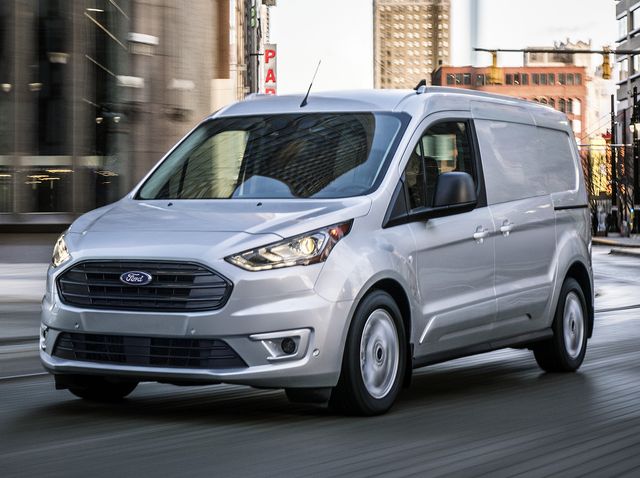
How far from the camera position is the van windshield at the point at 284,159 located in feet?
24.8

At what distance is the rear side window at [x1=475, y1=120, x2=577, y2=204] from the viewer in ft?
29.0

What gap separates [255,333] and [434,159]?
2.00 m

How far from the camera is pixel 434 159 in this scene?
816 centimetres

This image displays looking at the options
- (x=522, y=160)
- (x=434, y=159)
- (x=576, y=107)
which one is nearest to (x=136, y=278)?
(x=434, y=159)

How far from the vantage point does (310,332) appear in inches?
269

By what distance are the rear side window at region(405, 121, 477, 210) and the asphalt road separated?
4.11 ft

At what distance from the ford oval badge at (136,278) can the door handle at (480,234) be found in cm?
242

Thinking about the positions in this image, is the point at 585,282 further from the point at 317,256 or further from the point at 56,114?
the point at 56,114

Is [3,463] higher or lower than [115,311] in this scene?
lower

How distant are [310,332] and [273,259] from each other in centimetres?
42

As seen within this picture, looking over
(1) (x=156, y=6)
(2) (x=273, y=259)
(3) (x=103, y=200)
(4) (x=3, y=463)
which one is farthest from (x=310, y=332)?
(3) (x=103, y=200)

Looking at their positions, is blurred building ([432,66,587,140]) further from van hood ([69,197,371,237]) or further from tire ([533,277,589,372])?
van hood ([69,197,371,237])

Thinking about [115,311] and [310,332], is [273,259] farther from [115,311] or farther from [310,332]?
[115,311]

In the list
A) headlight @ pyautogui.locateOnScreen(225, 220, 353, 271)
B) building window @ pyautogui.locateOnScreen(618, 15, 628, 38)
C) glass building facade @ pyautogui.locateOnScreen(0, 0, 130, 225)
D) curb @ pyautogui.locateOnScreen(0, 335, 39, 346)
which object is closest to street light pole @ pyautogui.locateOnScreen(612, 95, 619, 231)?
building window @ pyautogui.locateOnScreen(618, 15, 628, 38)
